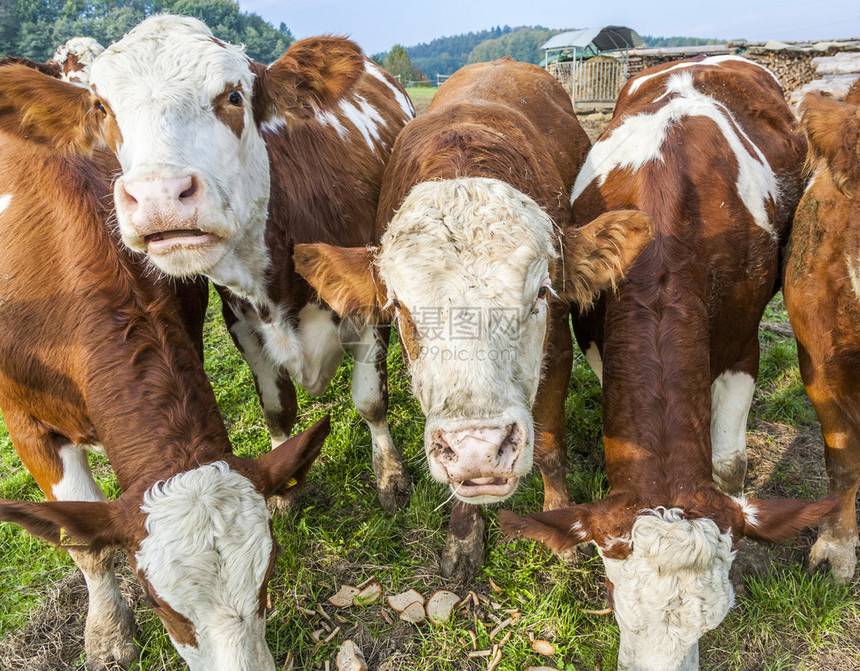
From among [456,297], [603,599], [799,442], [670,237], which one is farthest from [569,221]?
[799,442]

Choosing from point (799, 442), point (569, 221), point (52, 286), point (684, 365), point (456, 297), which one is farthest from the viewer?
point (799, 442)

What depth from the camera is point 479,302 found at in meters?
2.07

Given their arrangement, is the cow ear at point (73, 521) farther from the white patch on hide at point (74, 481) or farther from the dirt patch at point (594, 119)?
the dirt patch at point (594, 119)

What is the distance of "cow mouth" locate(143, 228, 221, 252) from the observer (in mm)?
2297

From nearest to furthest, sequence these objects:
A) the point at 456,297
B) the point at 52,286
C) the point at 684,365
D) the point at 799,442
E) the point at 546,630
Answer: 1. the point at 456,297
2. the point at 684,365
3. the point at 52,286
4. the point at 546,630
5. the point at 799,442

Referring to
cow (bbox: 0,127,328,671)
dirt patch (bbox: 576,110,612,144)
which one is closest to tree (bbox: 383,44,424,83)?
dirt patch (bbox: 576,110,612,144)

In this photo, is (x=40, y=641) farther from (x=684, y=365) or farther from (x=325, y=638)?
(x=684, y=365)

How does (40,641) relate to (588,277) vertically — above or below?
below

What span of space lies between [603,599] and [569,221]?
2.15m

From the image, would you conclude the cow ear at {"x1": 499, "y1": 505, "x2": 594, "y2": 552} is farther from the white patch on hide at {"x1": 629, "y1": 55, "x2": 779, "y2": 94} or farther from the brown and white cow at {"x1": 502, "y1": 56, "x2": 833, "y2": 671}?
the white patch on hide at {"x1": 629, "y1": 55, "x2": 779, "y2": 94}

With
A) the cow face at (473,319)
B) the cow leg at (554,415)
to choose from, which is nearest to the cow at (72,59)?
the cow face at (473,319)

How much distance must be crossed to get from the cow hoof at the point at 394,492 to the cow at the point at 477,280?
1.23m

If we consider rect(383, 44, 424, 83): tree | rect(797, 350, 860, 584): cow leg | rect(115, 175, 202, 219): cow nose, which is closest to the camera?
rect(115, 175, 202, 219): cow nose

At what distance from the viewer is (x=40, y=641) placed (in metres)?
3.10
